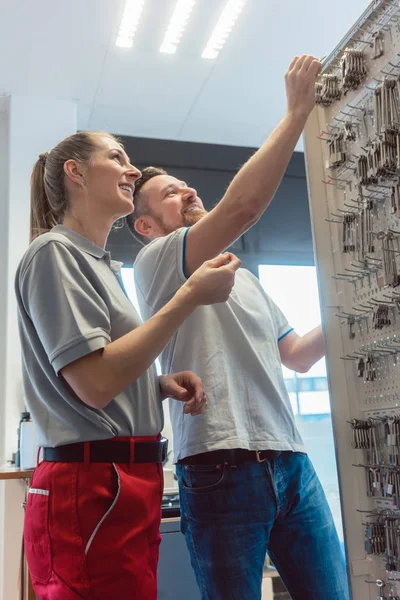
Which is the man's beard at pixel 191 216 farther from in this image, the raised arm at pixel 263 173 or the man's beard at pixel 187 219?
the raised arm at pixel 263 173

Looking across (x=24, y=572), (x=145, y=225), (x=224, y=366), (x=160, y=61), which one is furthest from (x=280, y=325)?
(x=160, y=61)

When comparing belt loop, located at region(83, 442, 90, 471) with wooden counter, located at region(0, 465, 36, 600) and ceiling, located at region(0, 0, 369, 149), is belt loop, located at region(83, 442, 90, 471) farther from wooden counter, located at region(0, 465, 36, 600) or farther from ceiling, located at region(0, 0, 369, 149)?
ceiling, located at region(0, 0, 369, 149)

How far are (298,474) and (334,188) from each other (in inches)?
25.6

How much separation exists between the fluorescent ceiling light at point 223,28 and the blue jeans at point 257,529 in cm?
260

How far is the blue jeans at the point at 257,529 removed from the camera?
119 centimetres

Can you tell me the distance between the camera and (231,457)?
4.09 feet

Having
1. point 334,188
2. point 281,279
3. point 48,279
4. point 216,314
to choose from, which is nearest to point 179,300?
point 48,279

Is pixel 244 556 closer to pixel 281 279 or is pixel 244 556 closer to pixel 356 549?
pixel 356 549

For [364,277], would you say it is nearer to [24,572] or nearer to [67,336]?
[67,336]

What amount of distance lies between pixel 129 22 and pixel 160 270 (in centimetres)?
230

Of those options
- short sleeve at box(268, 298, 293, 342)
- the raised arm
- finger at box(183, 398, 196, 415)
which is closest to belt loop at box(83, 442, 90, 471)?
finger at box(183, 398, 196, 415)

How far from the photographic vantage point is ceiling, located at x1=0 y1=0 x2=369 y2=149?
10.3 ft

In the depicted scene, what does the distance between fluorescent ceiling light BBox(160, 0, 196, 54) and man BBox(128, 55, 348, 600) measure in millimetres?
2129

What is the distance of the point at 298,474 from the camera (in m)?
1.32
